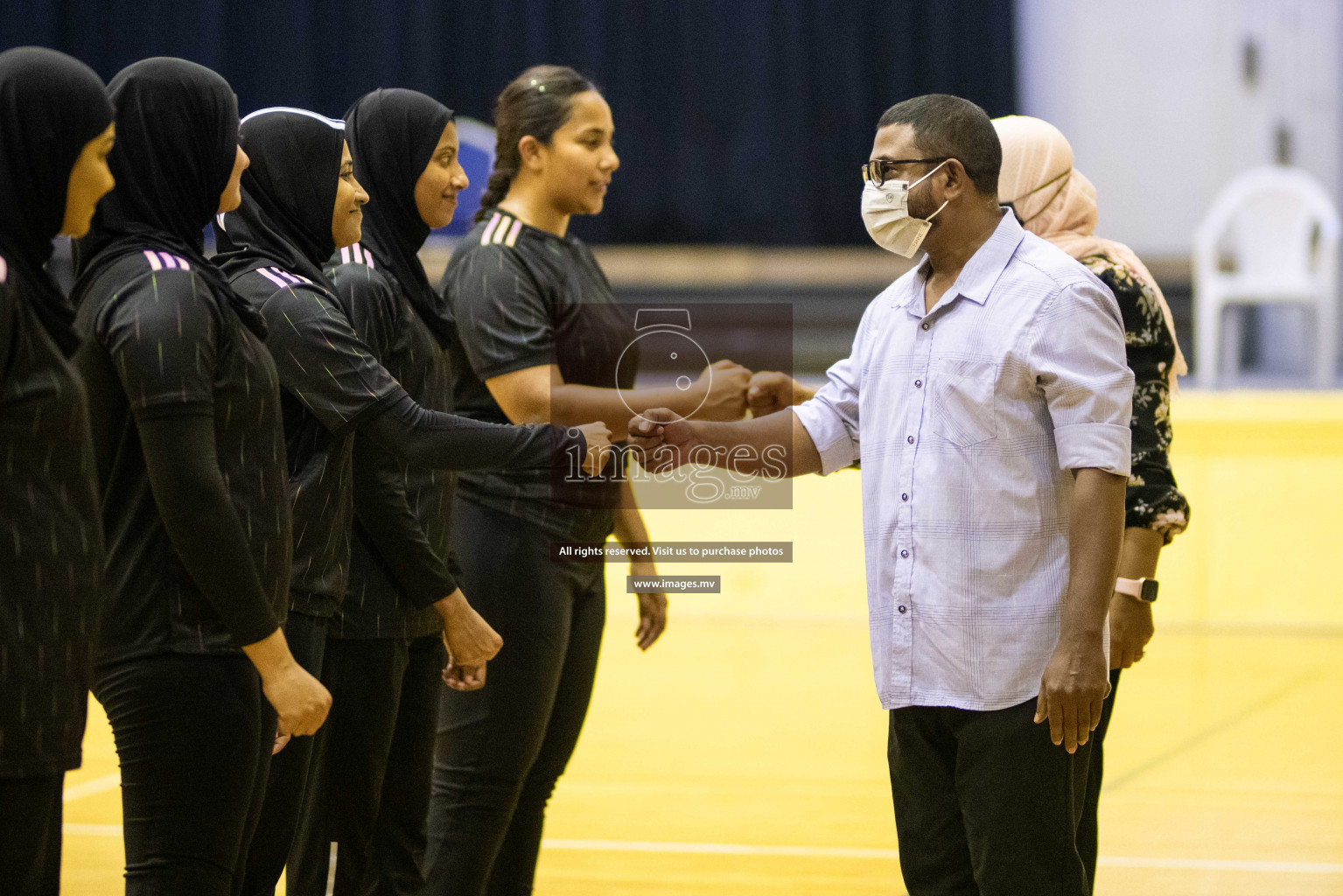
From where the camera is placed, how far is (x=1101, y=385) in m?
1.62

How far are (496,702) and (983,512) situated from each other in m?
0.82

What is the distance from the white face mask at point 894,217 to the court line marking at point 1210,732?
6.99 ft

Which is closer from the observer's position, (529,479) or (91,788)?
(529,479)

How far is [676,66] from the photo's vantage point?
7.66m

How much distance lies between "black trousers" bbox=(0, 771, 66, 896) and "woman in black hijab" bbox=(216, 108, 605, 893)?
0.41m

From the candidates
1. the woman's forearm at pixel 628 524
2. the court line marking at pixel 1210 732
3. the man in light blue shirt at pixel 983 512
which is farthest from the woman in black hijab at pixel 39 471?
the court line marking at pixel 1210 732

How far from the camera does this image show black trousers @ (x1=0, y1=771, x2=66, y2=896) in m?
1.27

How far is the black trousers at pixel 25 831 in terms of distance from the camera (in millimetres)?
1272

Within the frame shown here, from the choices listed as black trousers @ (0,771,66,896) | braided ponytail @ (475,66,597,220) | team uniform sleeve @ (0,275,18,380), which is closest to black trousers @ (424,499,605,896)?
braided ponytail @ (475,66,597,220)

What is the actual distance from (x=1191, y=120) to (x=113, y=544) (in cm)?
696

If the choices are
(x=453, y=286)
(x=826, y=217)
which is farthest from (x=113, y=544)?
(x=826, y=217)

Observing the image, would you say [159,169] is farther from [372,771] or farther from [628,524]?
[628,524]

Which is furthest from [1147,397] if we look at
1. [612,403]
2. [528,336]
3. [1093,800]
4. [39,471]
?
[39,471]

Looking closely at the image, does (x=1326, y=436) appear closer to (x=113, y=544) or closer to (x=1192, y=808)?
(x=1192, y=808)
